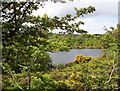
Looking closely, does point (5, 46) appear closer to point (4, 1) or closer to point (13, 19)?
point (13, 19)

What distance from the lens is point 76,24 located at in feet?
Result: 11.2

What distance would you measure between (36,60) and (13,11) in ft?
3.67

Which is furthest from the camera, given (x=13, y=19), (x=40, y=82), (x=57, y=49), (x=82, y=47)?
(x=82, y=47)

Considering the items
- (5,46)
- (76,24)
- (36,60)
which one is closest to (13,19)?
(5,46)

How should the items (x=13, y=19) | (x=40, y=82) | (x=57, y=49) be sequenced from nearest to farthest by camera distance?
(x=57, y=49)
(x=40, y=82)
(x=13, y=19)

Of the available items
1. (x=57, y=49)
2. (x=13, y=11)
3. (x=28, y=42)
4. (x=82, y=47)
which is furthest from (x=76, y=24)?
(x=82, y=47)

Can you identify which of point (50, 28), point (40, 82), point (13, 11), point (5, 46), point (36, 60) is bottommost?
point (40, 82)

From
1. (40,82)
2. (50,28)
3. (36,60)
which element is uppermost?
(50,28)

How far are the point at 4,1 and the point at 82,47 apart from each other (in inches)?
1393

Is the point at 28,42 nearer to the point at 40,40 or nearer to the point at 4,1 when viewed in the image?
the point at 40,40

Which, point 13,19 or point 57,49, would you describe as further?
point 13,19

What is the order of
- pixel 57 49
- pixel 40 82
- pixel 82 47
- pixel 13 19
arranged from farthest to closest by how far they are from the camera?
pixel 82 47, pixel 13 19, pixel 40 82, pixel 57 49

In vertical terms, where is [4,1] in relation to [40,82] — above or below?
above

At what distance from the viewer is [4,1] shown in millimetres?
3201
